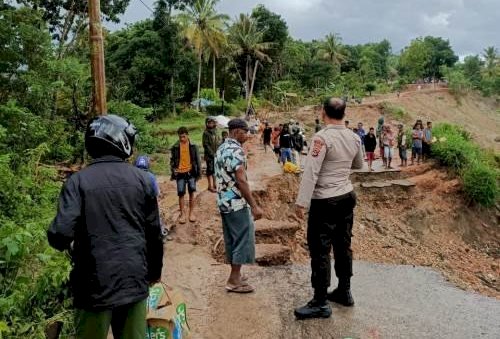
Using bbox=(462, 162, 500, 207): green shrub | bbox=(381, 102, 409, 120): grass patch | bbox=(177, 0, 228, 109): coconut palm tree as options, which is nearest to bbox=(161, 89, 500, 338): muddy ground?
bbox=(462, 162, 500, 207): green shrub

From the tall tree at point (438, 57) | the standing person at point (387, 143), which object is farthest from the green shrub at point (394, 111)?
the tall tree at point (438, 57)

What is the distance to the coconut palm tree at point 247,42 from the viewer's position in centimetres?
4091

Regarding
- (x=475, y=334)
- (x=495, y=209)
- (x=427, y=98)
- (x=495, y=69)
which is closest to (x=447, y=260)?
(x=495, y=209)

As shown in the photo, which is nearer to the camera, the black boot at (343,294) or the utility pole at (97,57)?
the black boot at (343,294)

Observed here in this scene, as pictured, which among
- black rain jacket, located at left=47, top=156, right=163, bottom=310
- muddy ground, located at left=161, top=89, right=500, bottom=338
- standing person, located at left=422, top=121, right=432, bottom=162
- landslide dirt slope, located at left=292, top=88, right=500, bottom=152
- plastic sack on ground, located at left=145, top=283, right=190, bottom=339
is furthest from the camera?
landslide dirt slope, located at left=292, top=88, right=500, bottom=152

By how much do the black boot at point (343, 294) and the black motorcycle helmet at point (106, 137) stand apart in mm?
3031

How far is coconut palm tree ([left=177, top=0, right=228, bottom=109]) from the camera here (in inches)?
1486

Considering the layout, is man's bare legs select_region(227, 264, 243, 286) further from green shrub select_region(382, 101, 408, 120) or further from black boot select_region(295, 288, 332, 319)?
green shrub select_region(382, 101, 408, 120)

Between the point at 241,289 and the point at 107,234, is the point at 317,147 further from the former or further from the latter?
the point at 107,234

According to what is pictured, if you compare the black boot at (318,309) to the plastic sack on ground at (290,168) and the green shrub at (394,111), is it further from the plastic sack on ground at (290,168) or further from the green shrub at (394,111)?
the green shrub at (394,111)

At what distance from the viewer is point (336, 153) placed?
4613 mm

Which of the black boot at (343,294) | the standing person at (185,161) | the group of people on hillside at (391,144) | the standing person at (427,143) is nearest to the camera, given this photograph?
the black boot at (343,294)

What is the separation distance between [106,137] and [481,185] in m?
15.7

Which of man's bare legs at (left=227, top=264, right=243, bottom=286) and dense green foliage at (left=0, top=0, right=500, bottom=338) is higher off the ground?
dense green foliage at (left=0, top=0, right=500, bottom=338)
